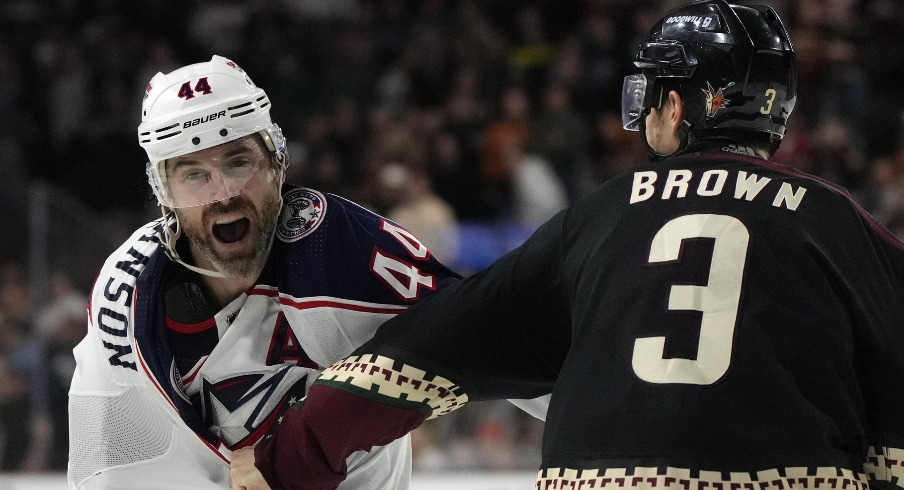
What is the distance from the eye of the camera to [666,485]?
2305mm

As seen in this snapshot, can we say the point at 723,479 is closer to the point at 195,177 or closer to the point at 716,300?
the point at 716,300

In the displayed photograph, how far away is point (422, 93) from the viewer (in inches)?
343

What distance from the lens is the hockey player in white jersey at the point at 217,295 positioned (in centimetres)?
322

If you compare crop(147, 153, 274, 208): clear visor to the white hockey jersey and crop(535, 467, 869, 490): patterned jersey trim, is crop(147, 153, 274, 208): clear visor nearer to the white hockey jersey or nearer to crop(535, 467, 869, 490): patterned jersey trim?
the white hockey jersey

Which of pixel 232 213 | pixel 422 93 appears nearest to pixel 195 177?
pixel 232 213

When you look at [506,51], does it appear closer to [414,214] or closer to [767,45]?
[414,214]

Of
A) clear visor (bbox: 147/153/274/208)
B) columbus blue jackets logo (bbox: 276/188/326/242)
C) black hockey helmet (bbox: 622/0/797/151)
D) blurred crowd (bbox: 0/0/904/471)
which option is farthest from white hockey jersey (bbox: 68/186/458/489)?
blurred crowd (bbox: 0/0/904/471)

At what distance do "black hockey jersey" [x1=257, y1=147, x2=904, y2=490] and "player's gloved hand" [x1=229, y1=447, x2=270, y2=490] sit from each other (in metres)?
0.79

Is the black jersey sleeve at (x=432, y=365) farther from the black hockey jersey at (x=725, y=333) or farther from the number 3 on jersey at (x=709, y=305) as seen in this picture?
the number 3 on jersey at (x=709, y=305)

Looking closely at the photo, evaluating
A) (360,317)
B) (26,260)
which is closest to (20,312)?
(26,260)

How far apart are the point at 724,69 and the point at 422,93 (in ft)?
20.4

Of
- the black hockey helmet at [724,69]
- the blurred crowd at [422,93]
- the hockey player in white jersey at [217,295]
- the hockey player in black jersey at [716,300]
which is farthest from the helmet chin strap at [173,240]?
the blurred crowd at [422,93]

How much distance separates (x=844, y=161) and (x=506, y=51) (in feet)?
8.17

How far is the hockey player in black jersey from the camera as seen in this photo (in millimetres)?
2307
